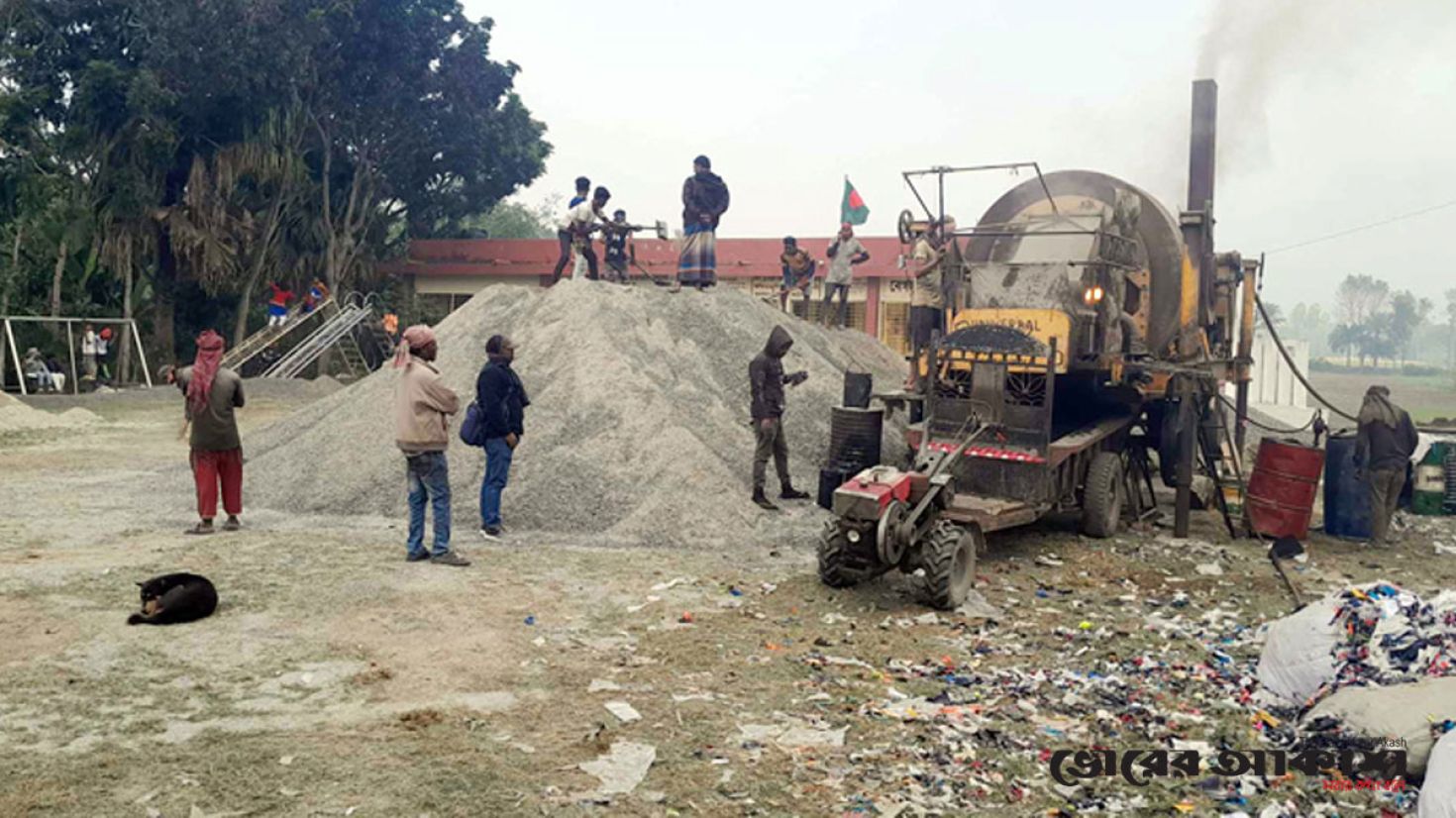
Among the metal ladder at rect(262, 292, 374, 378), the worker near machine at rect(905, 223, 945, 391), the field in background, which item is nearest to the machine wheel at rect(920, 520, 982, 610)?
the worker near machine at rect(905, 223, 945, 391)

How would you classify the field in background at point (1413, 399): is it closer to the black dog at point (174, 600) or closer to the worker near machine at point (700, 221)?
the worker near machine at point (700, 221)

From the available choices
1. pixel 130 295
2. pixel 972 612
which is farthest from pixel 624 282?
pixel 130 295

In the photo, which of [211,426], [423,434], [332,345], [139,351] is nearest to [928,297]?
[423,434]

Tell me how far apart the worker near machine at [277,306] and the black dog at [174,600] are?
23.3 metres

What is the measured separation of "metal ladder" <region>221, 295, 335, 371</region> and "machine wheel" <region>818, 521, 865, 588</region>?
21165 millimetres

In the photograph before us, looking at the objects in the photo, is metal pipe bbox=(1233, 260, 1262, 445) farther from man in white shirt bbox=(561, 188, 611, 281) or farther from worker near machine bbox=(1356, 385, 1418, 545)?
man in white shirt bbox=(561, 188, 611, 281)

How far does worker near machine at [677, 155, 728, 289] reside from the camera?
1404 cm

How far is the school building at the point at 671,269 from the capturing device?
92.7 feet

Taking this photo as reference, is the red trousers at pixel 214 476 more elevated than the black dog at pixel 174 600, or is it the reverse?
the red trousers at pixel 214 476

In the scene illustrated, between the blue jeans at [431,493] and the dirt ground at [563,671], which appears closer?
the dirt ground at [563,671]

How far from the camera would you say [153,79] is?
24.6 m

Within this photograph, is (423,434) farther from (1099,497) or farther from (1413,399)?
(1413,399)

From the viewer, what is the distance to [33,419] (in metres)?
18.5

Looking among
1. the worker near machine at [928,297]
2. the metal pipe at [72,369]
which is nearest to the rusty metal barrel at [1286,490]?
the worker near machine at [928,297]
